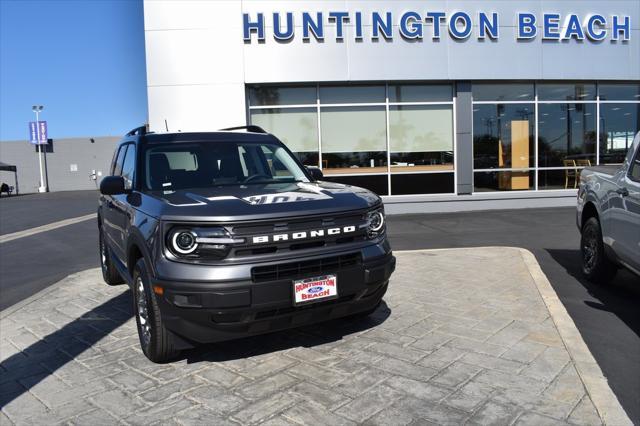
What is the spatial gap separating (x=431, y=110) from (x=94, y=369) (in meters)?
12.3

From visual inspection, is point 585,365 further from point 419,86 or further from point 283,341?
point 419,86

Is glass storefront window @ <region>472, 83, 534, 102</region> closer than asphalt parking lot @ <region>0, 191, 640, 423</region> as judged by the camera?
No

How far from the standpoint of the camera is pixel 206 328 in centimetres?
346

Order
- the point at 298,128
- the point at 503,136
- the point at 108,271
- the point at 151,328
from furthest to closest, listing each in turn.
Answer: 1. the point at 503,136
2. the point at 298,128
3. the point at 108,271
4. the point at 151,328

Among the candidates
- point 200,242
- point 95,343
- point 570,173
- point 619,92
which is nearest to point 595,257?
point 200,242

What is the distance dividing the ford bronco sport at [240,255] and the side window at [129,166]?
20 centimetres

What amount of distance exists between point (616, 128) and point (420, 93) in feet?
21.6

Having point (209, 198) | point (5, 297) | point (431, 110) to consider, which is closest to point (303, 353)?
point (209, 198)

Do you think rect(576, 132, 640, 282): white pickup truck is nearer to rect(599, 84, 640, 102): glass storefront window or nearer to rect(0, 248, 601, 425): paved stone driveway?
rect(0, 248, 601, 425): paved stone driveway

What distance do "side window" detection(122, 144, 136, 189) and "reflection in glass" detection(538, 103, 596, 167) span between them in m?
13.2

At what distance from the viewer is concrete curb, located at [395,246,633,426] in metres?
3.04

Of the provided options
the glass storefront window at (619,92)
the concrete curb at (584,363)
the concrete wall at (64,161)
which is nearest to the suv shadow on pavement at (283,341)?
the concrete curb at (584,363)

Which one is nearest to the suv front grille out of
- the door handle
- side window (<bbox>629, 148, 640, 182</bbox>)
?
the door handle

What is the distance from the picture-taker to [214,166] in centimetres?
472
